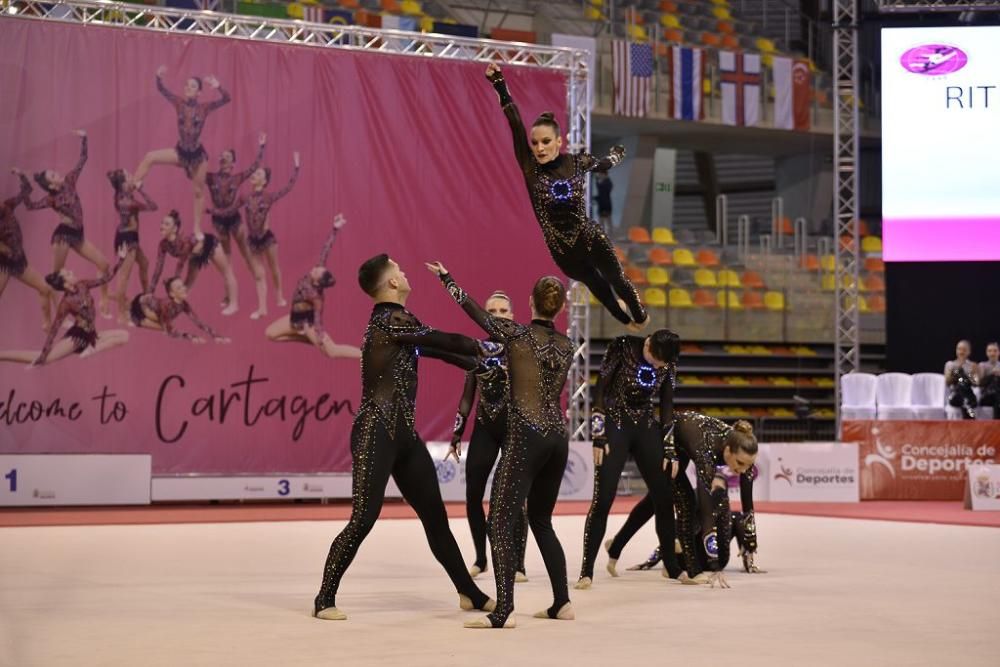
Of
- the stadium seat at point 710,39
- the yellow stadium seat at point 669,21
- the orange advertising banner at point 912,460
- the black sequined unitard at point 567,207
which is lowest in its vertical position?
the orange advertising banner at point 912,460

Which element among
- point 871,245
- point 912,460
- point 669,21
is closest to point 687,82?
point 669,21

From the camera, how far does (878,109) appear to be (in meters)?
25.9

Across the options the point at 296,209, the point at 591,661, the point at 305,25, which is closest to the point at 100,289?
the point at 296,209

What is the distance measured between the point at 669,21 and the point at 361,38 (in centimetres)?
1064

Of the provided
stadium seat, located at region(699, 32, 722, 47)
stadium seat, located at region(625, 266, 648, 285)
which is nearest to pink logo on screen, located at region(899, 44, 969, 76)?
stadium seat, located at region(625, 266, 648, 285)

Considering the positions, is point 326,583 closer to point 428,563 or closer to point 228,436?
point 428,563

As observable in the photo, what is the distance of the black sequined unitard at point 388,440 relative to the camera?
6.42 meters

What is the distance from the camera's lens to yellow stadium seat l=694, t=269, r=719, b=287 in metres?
22.7

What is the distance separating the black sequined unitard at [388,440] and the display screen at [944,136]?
13073mm

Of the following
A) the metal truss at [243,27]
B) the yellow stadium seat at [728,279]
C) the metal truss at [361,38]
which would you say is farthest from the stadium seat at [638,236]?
the metal truss at [243,27]

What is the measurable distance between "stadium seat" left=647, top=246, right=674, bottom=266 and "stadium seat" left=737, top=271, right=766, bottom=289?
4.19ft

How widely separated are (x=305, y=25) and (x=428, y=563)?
798 centimetres

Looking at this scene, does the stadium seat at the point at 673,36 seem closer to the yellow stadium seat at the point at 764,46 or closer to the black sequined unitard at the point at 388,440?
the yellow stadium seat at the point at 764,46

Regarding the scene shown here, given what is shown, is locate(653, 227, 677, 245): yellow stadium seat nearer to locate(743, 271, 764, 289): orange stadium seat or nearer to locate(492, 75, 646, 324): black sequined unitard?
locate(743, 271, 764, 289): orange stadium seat
